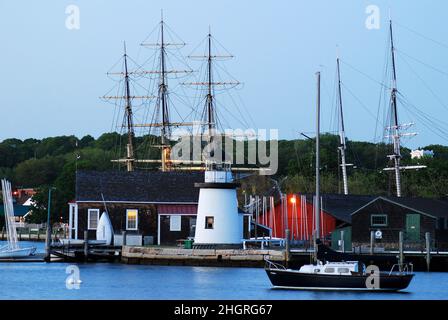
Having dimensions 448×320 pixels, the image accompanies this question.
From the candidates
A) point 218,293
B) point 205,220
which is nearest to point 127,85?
point 205,220

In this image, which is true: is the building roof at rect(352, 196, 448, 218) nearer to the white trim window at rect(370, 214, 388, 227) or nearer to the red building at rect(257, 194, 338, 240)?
the white trim window at rect(370, 214, 388, 227)

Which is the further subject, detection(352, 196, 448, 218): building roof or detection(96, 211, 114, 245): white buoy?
detection(96, 211, 114, 245): white buoy

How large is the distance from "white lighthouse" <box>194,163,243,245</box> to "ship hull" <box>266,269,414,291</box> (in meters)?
16.0

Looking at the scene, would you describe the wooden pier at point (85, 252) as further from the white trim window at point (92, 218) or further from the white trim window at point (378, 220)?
the white trim window at point (378, 220)

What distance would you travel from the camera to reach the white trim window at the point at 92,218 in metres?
69.1

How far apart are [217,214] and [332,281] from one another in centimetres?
1821

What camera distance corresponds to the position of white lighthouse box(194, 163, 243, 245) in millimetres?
61719

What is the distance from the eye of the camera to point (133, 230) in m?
69.0

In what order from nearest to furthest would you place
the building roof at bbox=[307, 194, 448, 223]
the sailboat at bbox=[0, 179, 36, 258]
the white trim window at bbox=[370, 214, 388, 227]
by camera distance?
the building roof at bbox=[307, 194, 448, 223] → the white trim window at bbox=[370, 214, 388, 227] → the sailboat at bbox=[0, 179, 36, 258]

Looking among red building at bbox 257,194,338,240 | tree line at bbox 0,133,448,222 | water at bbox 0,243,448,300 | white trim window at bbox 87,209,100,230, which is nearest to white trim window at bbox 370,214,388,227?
tree line at bbox 0,133,448,222

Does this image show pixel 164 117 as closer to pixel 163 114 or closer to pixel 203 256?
pixel 163 114

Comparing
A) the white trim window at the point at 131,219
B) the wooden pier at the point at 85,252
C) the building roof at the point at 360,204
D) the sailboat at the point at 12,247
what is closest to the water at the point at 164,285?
the wooden pier at the point at 85,252

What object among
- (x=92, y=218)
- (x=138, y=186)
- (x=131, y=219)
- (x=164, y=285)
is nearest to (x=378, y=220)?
(x=138, y=186)
